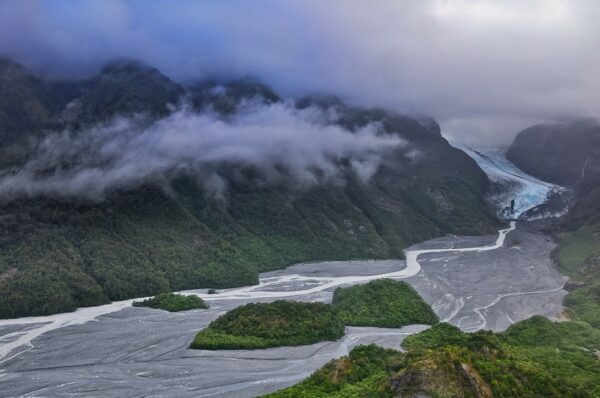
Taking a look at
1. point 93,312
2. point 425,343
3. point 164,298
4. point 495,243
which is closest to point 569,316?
point 425,343

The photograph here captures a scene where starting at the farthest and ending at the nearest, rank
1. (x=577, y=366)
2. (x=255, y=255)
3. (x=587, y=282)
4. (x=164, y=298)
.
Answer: (x=255, y=255) < (x=587, y=282) < (x=164, y=298) < (x=577, y=366)

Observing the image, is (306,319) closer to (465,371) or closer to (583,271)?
(465,371)

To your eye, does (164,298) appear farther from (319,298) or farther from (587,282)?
(587,282)

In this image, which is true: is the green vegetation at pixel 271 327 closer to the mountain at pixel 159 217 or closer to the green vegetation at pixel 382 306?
the green vegetation at pixel 382 306

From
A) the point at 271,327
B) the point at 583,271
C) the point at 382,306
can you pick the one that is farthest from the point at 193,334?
the point at 583,271

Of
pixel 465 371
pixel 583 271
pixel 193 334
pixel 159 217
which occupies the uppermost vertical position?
pixel 159 217

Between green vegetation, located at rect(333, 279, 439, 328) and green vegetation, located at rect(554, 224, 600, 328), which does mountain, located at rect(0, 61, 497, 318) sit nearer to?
green vegetation, located at rect(333, 279, 439, 328)

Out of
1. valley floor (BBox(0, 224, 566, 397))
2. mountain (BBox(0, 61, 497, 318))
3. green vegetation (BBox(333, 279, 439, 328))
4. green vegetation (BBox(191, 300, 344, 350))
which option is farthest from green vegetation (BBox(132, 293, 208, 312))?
green vegetation (BBox(333, 279, 439, 328))
